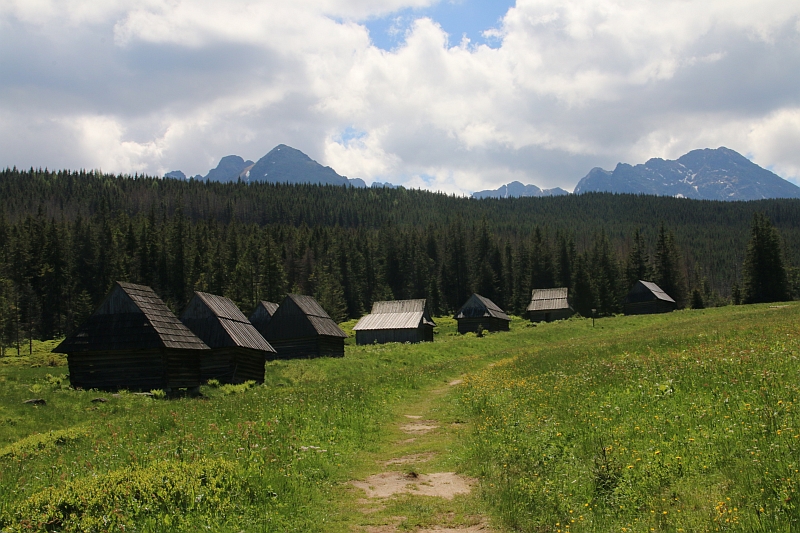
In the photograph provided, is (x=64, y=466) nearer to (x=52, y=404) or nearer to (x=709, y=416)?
(x=709, y=416)

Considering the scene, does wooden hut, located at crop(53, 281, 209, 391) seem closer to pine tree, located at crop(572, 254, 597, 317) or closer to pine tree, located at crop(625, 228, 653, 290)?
pine tree, located at crop(572, 254, 597, 317)

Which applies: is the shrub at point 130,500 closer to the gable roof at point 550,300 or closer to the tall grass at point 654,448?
the tall grass at point 654,448

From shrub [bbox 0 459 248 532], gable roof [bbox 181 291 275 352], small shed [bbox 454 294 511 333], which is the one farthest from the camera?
small shed [bbox 454 294 511 333]

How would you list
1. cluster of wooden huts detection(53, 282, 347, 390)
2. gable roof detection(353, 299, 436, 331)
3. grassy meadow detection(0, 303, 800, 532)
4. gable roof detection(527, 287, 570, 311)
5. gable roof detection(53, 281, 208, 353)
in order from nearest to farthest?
grassy meadow detection(0, 303, 800, 532)
gable roof detection(53, 281, 208, 353)
cluster of wooden huts detection(53, 282, 347, 390)
gable roof detection(353, 299, 436, 331)
gable roof detection(527, 287, 570, 311)

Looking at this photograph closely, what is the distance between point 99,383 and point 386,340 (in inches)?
1679

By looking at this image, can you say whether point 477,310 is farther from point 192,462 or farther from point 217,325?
point 192,462

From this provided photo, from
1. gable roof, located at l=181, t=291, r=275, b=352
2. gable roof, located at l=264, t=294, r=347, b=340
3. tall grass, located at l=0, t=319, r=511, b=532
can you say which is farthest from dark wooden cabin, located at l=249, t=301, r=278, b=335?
tall grass, located at l=0, t=319, r=511, b=532

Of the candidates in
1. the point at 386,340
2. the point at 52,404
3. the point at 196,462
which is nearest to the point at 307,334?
the point at 386,340

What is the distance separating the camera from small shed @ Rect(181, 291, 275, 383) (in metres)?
35.8

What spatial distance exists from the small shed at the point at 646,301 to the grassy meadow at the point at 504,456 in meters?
71.4

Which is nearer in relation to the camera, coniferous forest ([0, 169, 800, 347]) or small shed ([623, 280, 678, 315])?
small shed ([623, 280, 678, 315])

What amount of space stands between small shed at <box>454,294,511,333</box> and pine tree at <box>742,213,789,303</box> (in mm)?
35914

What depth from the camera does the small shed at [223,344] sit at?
118 ft

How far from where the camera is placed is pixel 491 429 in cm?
1460
